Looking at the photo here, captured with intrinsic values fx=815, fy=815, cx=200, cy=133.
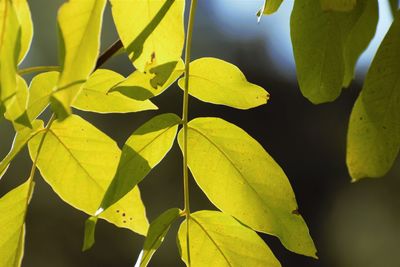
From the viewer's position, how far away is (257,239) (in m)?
0.84

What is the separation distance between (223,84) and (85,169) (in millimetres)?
187

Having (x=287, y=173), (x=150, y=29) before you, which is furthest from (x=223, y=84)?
(x=287, y=173)

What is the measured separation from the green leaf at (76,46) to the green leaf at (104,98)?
0.20 metres

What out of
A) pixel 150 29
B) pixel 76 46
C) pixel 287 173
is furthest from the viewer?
pixel 287 173

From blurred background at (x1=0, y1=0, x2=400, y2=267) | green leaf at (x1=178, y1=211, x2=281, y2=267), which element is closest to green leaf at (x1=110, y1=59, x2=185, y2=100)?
green leaf at (x1=178, y1=211, x2=281, y2=267)

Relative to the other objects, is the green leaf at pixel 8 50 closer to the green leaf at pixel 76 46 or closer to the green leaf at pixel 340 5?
the green leaf at pixel 76 46

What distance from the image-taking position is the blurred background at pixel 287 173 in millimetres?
8086

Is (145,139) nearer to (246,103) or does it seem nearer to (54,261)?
(246,103)

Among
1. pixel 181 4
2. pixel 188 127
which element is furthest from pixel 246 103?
pixel 181 4

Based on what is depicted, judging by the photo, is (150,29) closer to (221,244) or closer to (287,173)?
(221,244)

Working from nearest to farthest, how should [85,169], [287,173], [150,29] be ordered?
[150,29] → [85,169] → [287,173]

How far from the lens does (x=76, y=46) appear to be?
652mm

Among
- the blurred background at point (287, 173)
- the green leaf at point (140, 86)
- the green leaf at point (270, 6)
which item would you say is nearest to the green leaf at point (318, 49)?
the green leaf at point (270, 6)

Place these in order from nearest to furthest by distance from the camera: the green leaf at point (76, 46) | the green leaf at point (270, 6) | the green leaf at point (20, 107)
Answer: the green leaf at point (76, 46), the green leaf at point (20, 107), the green leaf at point (270, 6)
